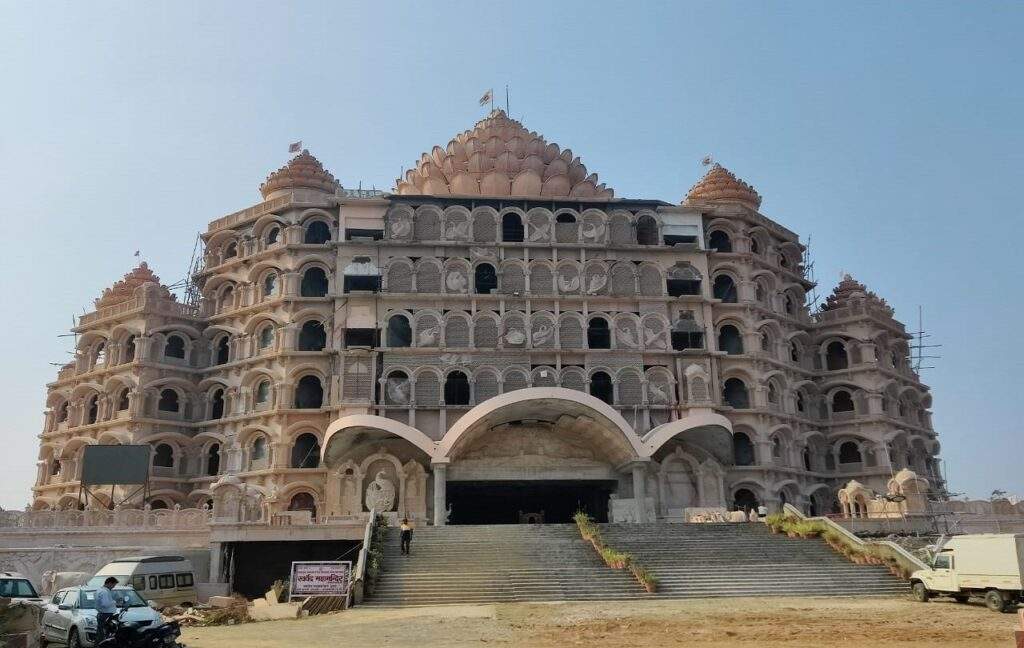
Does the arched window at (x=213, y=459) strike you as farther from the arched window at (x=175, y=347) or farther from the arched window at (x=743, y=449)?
the arched window at (x=743, y=449)

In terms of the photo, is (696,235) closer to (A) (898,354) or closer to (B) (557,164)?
(B) (557,164)

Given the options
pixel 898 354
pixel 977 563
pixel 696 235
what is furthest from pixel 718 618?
pixel 898 354

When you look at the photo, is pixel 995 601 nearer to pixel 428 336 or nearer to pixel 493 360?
pixel 493 360

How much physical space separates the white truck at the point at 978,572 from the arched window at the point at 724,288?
76.6ft

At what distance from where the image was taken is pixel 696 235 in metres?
41.8

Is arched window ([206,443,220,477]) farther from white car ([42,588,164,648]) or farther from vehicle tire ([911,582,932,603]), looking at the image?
vehicle tire ([911,582,932,603])

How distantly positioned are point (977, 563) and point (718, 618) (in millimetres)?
6557

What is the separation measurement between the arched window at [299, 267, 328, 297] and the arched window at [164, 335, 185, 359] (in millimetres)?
7584

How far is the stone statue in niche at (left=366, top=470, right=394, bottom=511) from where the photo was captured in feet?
113

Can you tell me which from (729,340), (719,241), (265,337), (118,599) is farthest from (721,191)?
(118,599)

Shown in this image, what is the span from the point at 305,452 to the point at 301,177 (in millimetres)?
14938

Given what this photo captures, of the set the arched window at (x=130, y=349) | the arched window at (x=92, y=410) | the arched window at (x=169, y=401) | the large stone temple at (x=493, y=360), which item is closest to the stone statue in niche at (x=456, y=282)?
the large stone temple at (x=493, y=360)

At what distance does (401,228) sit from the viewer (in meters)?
39.9

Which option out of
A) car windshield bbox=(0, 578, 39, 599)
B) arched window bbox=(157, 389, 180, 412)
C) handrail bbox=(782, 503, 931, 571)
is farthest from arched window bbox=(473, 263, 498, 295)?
car windshield bbox=(0, 578, 39, 599)
